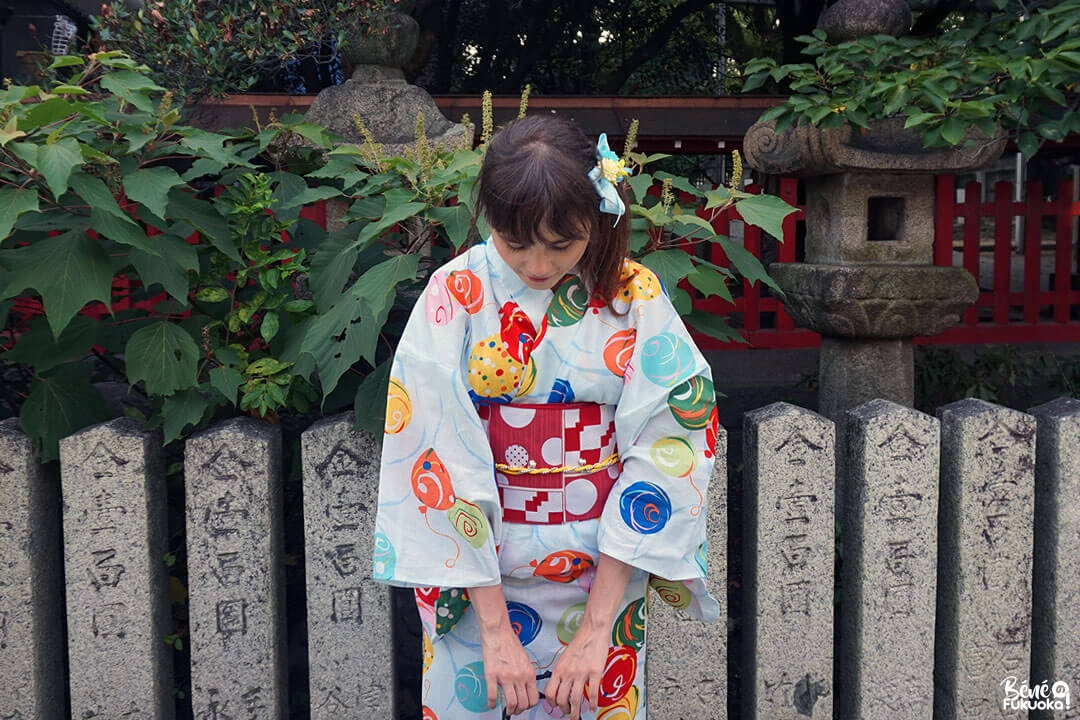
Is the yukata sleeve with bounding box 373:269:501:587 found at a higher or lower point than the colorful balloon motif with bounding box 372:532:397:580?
higher

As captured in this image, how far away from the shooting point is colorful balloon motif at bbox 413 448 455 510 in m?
1.57

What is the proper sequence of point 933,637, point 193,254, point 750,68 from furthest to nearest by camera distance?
point 750,68 → point 933,637 → point 193,254

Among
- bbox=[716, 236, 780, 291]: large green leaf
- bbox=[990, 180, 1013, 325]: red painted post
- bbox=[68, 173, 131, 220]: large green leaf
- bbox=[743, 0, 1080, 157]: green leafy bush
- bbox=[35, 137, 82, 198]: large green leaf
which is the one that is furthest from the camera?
bbox=[990, 180, 1013, 325]: red painted post

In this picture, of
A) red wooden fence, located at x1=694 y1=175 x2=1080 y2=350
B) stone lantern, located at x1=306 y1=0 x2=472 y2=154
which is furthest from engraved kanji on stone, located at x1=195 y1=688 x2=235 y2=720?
red wooden fence, located at x1=694 y1=175 x2=1080 y2=350

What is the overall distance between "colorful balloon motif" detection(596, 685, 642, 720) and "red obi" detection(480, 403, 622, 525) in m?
0.36

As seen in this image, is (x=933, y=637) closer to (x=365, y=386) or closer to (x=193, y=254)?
(x=365, y=386)

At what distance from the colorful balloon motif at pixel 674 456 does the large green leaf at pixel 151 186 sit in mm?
1173

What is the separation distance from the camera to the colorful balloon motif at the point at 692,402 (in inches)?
62.7

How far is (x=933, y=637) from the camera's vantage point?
2381mm

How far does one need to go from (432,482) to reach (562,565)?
0.27m

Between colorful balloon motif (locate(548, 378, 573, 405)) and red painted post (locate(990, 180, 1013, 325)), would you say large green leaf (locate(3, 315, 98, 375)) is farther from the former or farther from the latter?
red painted post (locate(990, 180, 1013, 325))

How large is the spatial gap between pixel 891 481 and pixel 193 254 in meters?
1.74

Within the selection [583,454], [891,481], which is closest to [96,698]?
[583,454]

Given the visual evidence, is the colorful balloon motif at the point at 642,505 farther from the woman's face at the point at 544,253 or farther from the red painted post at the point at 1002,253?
the red painted post at the point at 1002,253
